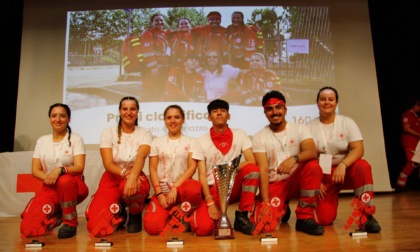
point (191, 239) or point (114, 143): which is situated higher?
point (114, 143)

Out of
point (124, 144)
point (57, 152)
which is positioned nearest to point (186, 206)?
point (124, 144)

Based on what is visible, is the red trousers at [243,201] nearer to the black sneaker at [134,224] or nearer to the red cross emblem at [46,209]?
the black sneaker at [134,224]

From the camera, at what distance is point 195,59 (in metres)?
4.81

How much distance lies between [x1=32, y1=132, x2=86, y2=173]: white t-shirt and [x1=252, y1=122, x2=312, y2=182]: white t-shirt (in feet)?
4.69

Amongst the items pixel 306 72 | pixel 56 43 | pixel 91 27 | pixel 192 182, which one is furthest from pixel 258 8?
pixel 192 182

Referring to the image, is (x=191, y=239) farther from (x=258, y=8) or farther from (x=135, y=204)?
(x=258, y=8)

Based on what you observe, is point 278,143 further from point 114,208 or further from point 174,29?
point 174,29

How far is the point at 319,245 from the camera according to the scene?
7.25 ft

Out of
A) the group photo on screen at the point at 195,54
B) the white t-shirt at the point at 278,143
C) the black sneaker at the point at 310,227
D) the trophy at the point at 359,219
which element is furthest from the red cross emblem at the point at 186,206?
the group photo on screen at the point at 195,54

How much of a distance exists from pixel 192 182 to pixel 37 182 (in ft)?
7.14

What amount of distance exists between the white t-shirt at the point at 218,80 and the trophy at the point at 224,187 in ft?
7.61

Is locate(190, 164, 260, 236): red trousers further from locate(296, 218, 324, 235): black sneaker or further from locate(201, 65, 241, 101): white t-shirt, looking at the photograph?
locate(201, 65, 241, 101): white t-shirt

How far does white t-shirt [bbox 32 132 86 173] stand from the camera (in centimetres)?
288

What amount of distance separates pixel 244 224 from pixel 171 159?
2.46ft
